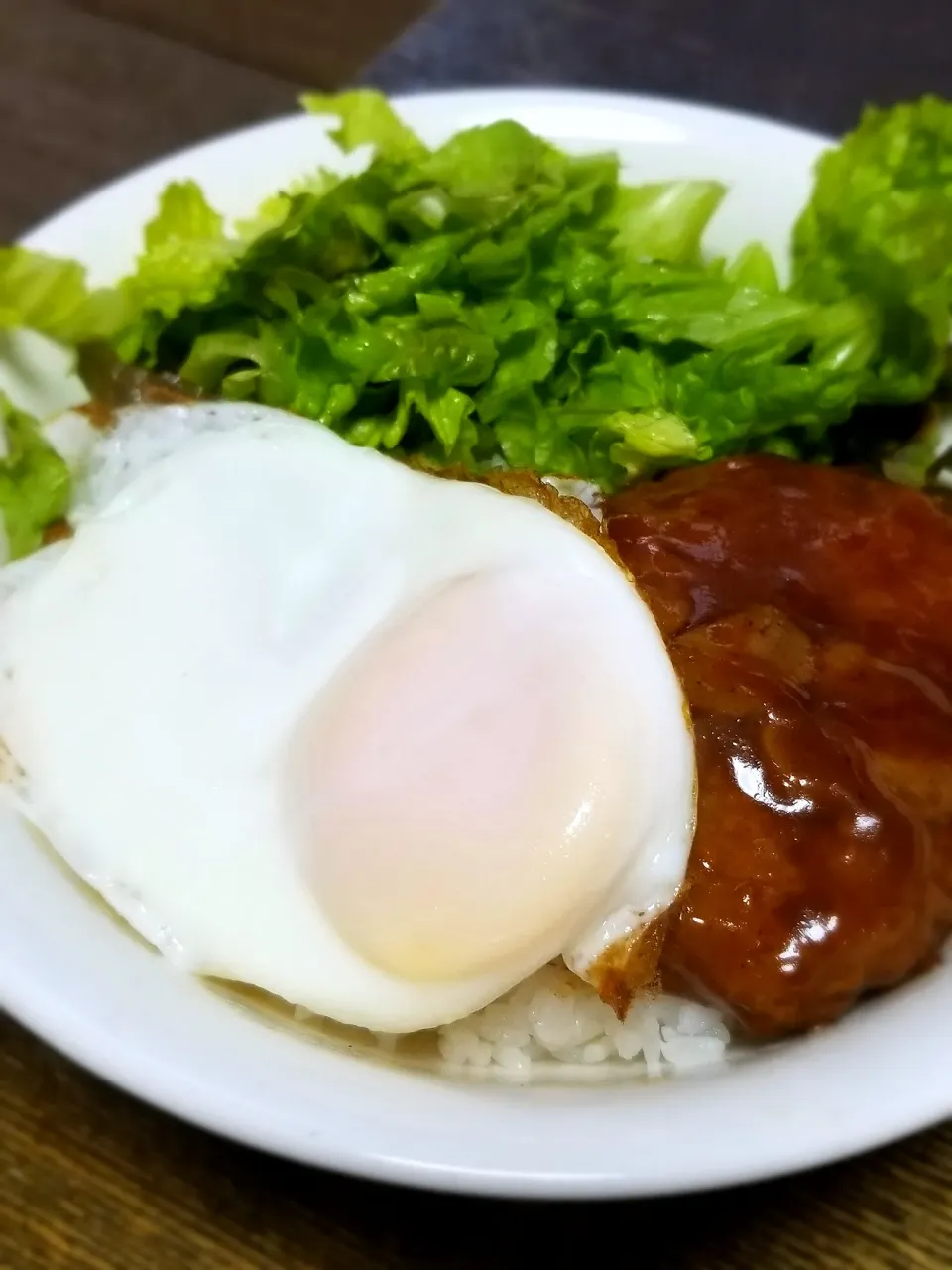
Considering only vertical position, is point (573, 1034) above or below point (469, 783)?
below

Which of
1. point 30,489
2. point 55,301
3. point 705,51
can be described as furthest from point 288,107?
point 30,489

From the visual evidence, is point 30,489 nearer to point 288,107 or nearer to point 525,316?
point 525,316

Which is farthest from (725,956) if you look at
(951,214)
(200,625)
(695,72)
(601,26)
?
(601,26)

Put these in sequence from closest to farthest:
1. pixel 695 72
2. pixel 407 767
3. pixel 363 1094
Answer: pixel 363 1094
pixel 407 767
pixel 695 72

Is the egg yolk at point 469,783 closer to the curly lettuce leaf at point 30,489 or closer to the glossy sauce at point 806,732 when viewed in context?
the glossy sauce at point 806,732

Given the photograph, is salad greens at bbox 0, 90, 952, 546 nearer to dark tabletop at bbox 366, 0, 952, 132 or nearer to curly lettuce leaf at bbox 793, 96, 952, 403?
curly lettuce leaf at bbox 793, 96, 952, 403

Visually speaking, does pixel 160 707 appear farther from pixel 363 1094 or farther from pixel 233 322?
pixel 233 322
